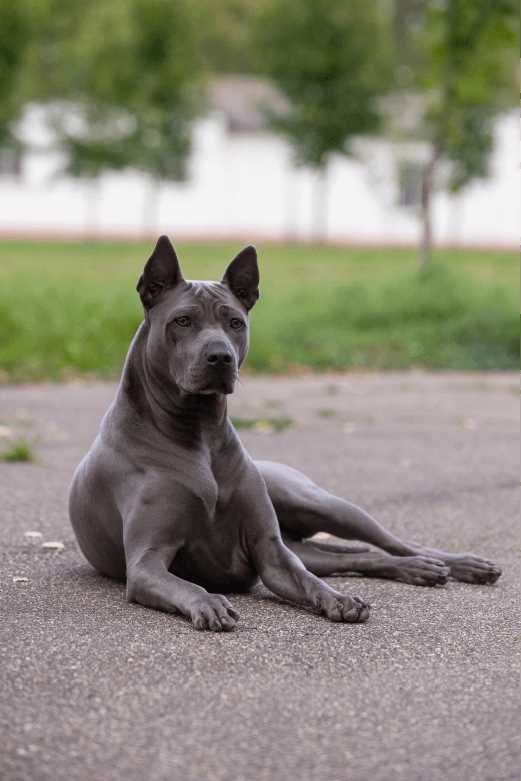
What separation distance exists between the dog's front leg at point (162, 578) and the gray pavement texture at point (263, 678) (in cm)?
6

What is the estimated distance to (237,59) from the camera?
222 ft

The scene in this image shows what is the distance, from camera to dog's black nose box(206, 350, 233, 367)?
493 centimetres

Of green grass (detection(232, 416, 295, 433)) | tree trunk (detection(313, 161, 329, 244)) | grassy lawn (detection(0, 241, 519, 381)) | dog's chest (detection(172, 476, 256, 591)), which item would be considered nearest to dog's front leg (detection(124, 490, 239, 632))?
dog's chest (detection(172, 476, 256, 591))

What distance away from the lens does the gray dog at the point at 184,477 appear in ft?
16.4

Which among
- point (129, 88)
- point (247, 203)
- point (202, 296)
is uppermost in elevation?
point (129, 88)

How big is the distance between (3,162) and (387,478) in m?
42.0

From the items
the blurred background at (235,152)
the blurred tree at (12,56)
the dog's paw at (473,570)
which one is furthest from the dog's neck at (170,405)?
the blurred tree at (12,56)

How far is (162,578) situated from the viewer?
16.3ft

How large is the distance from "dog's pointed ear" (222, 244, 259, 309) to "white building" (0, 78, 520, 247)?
4150 cm

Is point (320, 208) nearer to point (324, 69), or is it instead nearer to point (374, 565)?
point (324, 69)

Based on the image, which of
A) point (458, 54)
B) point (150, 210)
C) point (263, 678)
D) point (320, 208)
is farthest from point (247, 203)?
point (263, 678)

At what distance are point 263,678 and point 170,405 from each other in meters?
1.41

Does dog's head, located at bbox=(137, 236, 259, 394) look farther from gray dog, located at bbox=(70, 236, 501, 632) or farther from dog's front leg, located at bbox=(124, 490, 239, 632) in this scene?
dog's front leg, located at bbox=(124, 490, 239, 632)

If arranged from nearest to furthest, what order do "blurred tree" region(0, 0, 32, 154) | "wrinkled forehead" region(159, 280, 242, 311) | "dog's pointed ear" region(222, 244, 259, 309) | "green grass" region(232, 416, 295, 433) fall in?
"wrinkled forehead" region(159, 280, 242, 311) → "dog's pointed ear" region(222, 244, 259, 309) → "green grass" region(232, 416, 295, 433) → "blurred tree" region(0, 0, 32, 154)
